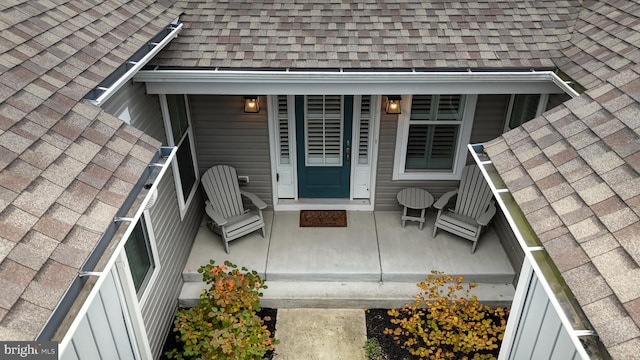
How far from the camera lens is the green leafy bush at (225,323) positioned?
15.1ft

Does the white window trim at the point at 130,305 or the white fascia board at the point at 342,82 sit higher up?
the white fascia board at the point at 342,82

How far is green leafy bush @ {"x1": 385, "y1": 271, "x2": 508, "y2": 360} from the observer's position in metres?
5.02

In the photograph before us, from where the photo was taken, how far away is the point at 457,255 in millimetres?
6195

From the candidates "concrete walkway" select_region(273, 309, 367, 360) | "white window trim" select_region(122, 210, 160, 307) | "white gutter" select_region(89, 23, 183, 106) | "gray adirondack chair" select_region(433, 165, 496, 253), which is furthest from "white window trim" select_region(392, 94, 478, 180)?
"white window trim" select_region(122, 210, 160, 307)

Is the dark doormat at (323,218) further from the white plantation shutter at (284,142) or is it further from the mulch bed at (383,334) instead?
the mulch bed at (383,334)

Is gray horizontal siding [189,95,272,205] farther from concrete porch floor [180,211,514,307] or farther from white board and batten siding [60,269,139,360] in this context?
white board and batten siding [60,269,139,360]

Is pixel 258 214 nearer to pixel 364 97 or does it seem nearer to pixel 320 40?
pixel 364 97

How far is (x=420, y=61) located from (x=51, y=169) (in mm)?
3833

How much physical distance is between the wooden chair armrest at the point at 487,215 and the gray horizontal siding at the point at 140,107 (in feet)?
13.6

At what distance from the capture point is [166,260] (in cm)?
530

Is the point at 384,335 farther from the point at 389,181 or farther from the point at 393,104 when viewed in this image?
the point at 393,104

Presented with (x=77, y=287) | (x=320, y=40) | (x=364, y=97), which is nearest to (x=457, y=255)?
(x=364, y=97)

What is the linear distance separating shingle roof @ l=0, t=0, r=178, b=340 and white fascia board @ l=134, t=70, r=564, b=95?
850 millimetres

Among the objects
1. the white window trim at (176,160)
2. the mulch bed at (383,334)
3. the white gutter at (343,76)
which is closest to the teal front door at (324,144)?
the white gutter at (343,76)
